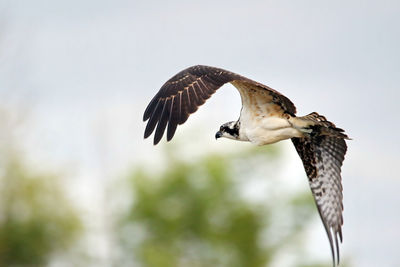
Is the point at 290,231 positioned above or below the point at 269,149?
below

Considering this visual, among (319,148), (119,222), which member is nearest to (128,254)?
(119,222)

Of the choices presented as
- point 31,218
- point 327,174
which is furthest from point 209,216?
point 327,174

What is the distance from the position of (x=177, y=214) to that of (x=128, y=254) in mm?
2249

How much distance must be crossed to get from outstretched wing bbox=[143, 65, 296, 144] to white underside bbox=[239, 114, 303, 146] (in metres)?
0.60

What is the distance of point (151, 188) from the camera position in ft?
114

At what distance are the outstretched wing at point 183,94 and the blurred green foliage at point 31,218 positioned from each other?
21.7 m

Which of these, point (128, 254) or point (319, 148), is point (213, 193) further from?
point (319, 148)

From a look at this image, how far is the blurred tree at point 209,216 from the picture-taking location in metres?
34.4

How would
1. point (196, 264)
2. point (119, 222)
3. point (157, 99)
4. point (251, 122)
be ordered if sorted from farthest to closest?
point (119, 222) → point (196, 264) → point (251, 122) → point (157, 99)

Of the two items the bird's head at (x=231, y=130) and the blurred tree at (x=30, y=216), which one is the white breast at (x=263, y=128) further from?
the blurred tree at (x=30, y=216)

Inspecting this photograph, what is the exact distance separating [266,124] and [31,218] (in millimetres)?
23350

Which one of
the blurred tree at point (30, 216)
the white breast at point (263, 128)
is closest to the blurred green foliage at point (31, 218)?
the blurred tree at point (30, 216)

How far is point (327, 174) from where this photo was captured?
14039 mm

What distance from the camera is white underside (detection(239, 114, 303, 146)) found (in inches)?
500
